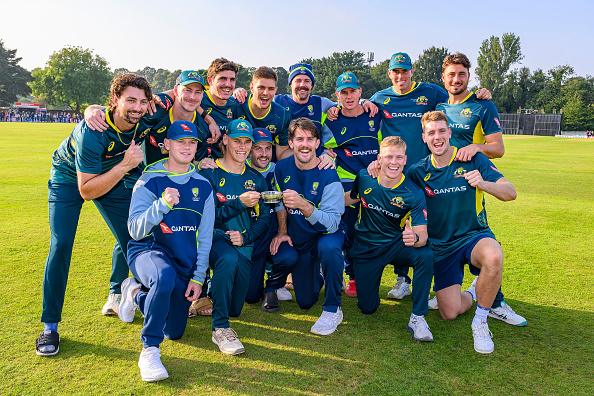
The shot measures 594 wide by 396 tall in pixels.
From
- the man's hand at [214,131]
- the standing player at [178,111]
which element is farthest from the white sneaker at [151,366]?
the man's hand at [214,131]

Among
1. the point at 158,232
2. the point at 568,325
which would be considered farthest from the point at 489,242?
the point at 158,232

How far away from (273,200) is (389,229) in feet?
4.67

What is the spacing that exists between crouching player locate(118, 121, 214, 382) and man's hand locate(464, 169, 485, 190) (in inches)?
111

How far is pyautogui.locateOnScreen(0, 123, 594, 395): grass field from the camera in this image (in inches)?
135

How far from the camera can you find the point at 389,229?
16.3 feet

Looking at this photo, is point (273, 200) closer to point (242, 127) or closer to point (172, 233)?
point (242, 127)

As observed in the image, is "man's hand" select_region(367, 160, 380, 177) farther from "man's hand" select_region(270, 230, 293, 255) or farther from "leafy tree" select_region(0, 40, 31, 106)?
"leafy tree" select_region(0, 40, 31, 106)

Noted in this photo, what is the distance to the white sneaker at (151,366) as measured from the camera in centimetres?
345

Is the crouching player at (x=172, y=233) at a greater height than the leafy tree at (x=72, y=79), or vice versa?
the leafy tree at (x=72, y=79)

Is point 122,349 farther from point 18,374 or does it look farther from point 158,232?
point 158,232

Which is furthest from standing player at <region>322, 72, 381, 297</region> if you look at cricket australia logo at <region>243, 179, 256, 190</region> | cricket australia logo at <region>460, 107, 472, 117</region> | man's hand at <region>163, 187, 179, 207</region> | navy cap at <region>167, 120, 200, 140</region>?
man's hand at <region>163, 187, 179, 207</region>

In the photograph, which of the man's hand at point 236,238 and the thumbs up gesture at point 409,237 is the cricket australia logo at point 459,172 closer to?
the thumbs up gesture at point 409,237

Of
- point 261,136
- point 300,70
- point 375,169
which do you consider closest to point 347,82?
point 300,70

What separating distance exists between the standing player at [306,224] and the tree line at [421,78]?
67020mm
